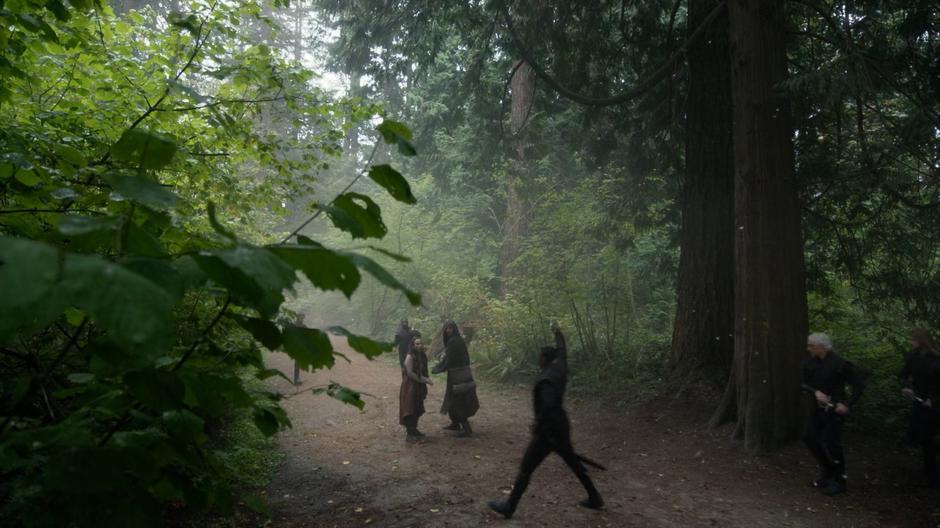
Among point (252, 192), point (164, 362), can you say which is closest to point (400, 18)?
point (252, 192)

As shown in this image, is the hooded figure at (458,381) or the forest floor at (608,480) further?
the hooded figure at (458,381)

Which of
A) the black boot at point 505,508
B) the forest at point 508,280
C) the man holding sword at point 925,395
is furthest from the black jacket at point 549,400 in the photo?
the man holding sword at point 925,395

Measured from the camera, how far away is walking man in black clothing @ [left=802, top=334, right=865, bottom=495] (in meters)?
6.81

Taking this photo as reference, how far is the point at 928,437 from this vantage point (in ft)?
22.8

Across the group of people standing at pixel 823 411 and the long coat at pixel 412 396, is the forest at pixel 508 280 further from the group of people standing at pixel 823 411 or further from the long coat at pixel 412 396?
the long coat at pixel 412 396

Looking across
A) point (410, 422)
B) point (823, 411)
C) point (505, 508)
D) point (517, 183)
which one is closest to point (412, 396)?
point (410, 422)

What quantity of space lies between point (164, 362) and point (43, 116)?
4.47m

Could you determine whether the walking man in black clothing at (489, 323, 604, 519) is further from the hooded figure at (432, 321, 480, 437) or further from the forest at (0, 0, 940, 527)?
the hooded figure at (432, 321, 480, 437)

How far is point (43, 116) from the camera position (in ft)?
16.1

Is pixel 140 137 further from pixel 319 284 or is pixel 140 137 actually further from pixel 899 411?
pixel 899 411

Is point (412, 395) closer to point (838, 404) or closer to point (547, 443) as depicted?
point (547, 443)

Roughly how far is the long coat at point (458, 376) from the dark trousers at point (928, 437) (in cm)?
621

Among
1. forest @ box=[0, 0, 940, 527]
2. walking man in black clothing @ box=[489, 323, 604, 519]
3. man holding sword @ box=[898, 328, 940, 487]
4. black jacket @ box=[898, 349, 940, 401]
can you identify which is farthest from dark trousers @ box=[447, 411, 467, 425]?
black jacket @ box=[898, 349, 940, 401]

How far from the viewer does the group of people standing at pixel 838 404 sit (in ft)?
22.4
